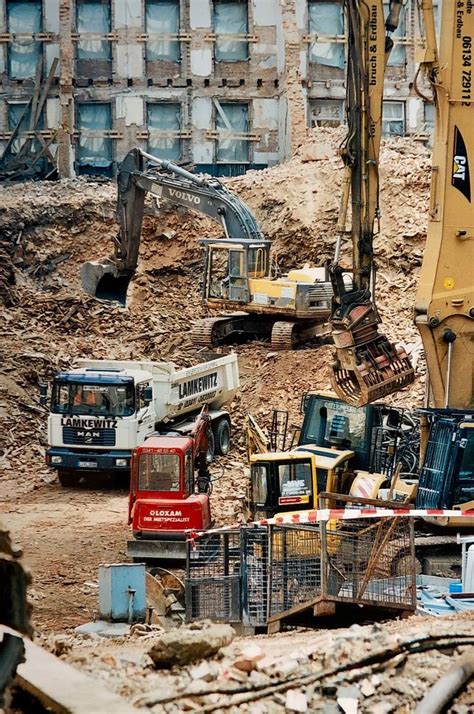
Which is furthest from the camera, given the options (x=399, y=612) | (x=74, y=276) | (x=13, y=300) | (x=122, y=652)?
(x=74, y=276)

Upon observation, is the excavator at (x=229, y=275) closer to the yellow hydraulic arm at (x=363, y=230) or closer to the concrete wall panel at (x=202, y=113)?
the concrete wall panel at (x=202, y=113)

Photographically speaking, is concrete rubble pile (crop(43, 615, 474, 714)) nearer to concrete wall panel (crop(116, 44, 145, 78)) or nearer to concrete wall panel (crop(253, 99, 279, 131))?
concrete wall panel (crop(253, 99, 279, 131))

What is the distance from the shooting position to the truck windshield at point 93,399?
22547 mm

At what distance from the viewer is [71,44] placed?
40.8m

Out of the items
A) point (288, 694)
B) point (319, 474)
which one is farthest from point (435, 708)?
point (319, 474)

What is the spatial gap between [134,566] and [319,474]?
9.90 feet

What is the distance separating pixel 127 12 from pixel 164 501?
85.4 feet

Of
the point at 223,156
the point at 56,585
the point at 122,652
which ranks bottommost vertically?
the point at 56,585

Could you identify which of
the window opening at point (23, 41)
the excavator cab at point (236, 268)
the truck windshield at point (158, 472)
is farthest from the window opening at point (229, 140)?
the truck windshield at point (158, 472)

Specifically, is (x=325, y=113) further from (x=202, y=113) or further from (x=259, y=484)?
(x=259, y=484)

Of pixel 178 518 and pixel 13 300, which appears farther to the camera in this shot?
pixel 13 300

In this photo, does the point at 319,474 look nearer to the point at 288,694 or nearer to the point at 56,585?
the point at 56,585

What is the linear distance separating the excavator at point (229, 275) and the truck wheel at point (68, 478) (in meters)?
6.46

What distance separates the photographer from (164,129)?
41.1m
